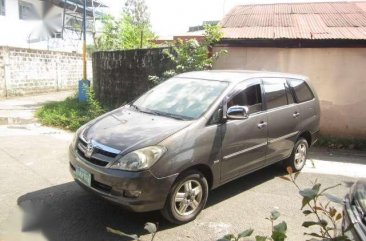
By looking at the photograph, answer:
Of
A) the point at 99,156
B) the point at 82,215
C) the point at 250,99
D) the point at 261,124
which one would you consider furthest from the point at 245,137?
the point at 82,215

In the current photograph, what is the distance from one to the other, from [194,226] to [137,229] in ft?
2.09

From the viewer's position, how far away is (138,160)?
3.68 m

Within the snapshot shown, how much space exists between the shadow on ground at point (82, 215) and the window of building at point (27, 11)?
19578 mm

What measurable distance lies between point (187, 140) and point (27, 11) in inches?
852

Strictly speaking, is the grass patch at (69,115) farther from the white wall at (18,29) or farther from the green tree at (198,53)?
the white wall at (18,29)

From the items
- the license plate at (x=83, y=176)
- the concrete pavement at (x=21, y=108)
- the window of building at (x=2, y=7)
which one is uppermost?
the window of building at (x=2, y=7)

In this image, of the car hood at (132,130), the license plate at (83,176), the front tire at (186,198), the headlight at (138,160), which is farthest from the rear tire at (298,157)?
the license plate at (83,176)

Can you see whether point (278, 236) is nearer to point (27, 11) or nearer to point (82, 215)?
point (82, 215)

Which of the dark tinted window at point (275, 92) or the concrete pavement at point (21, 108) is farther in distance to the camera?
the concrete pavement at point (21, 108)

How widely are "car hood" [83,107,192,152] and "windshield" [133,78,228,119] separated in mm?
209

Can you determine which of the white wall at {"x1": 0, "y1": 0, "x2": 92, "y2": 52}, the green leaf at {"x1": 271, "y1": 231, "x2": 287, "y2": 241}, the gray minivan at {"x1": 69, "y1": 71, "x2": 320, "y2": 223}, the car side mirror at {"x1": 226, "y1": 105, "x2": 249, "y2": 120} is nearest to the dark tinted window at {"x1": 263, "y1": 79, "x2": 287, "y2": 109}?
the gray minivan at {"x1": 69, "y1": 71, "x2": 320, "y2": 223}

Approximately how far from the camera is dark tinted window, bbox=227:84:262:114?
Answer: 479 cm

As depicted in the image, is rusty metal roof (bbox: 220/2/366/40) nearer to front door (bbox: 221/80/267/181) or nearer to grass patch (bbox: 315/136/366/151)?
grass patch (bbox: 315/136/366/151)

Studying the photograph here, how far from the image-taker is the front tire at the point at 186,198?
3.94 meters
